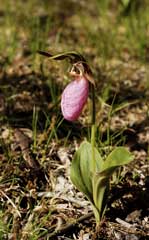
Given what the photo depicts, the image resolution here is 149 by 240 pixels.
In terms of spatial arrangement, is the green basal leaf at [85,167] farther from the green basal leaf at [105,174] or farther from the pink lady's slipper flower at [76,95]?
the pink lady's slipper flower at [76,95]

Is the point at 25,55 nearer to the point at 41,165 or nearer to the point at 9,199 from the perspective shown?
the point at 41,165

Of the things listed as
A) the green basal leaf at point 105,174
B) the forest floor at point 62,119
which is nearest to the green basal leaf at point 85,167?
the green basal leaf at point 105,174

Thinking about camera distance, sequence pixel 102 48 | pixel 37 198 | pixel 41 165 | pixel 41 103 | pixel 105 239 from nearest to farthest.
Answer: pixel 105 239 < pixel 37 198 < pixel 41 165 < pixel 41 103 < pixel 102 48

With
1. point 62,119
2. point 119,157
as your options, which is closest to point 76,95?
point 119,157

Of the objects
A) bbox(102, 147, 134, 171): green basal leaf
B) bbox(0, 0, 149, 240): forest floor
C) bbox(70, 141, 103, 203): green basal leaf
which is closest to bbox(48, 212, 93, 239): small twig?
bbox(0, 0, 149, 240): forest floor

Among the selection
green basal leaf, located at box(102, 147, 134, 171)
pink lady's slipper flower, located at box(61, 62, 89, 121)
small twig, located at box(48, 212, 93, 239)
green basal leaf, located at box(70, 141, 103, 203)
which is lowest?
small twig, located at box(48, 212, 93, 239)

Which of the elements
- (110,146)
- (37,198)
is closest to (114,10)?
(110,146)

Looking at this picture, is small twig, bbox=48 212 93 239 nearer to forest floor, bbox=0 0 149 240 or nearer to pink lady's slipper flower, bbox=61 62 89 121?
forest floor, bbox=0 0 149 240
